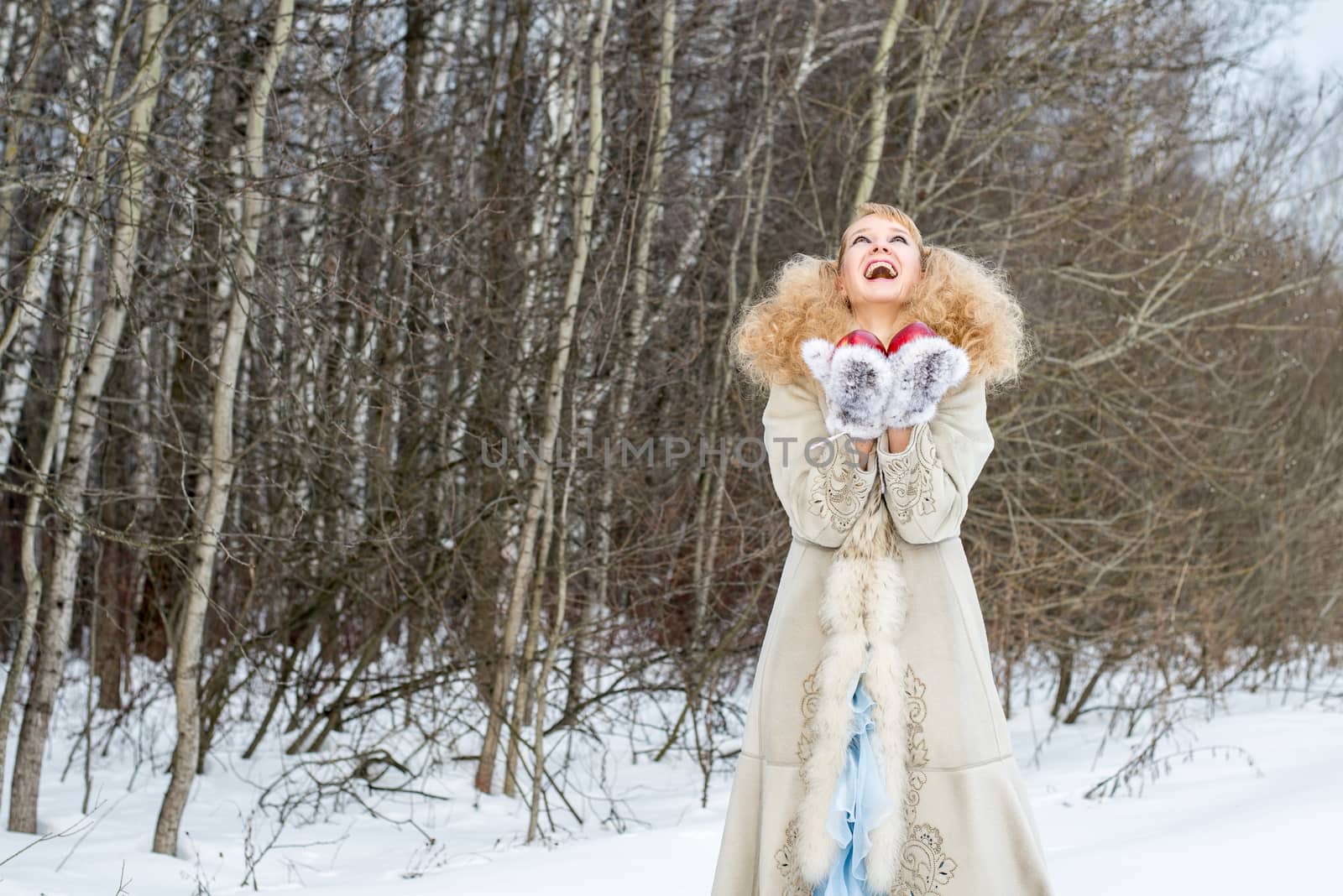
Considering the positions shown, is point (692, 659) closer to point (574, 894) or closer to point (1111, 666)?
point (574, 894)

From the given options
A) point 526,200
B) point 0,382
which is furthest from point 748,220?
point 0,382

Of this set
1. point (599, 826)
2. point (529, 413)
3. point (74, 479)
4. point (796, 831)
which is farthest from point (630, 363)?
point (796, 831)

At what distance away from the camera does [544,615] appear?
6.71 meters

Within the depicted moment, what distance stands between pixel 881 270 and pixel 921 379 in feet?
1.36

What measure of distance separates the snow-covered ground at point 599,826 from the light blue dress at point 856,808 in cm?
148

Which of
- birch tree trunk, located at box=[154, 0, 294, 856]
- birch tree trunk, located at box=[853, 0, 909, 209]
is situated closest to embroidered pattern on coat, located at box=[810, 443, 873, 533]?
birch tree trunk, located at box=[154, 0, 294, 856]

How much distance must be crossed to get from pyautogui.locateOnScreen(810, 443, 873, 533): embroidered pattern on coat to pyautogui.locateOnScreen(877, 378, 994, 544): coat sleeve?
0.06 m

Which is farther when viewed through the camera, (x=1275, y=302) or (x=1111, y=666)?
(x=1275, y=302)

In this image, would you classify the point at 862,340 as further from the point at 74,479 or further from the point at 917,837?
the point at 74,479

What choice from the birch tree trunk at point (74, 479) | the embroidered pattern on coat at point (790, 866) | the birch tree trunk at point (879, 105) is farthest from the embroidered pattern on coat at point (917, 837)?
the birch tree trunk at point (879, 105)

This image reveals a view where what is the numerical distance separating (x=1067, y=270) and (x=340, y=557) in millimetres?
4465

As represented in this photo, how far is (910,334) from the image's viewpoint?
101 inches

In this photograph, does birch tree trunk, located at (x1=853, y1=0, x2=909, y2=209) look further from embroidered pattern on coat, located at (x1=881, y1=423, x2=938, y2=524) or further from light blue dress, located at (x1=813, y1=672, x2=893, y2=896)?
light blue dress, located at (x1=813, y1=672, x2=893, y2=896)

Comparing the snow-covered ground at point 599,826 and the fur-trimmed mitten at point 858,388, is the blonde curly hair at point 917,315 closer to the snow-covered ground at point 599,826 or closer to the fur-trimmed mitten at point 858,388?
the fur-trimmed mitten at point 858,388
